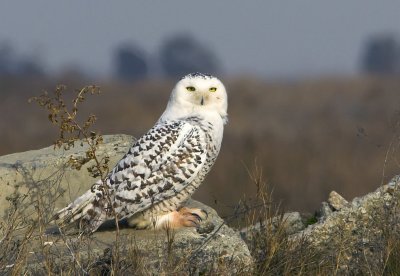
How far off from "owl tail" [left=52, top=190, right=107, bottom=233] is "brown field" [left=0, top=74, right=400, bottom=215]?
27.7 inches

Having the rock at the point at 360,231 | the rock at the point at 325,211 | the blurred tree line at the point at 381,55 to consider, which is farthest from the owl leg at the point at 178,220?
the blurred tree line at the point at 381,55

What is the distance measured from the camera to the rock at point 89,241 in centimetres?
560

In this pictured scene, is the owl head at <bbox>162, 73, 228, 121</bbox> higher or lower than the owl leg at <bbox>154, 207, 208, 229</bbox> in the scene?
higher

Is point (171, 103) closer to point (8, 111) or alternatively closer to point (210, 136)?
point (210, 136)

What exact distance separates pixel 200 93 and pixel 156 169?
66cm

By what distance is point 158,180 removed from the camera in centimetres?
684

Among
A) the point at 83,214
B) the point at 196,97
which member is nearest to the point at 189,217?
the point at 83,214

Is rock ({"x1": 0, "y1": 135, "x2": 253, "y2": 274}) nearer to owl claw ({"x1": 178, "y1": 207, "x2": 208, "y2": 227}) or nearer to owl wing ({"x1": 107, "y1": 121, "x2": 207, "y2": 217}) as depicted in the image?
owl claw ({"x1": 178, "y1": 207, "x2": 208, "y2": 227})

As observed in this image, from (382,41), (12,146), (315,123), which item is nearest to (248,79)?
(315,123)

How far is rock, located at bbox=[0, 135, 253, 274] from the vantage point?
560 cm

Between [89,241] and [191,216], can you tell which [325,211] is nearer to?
[191,216]

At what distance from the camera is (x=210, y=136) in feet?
23.1

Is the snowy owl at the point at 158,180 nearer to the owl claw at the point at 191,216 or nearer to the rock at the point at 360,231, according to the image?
the owl claw at the point at 191,216

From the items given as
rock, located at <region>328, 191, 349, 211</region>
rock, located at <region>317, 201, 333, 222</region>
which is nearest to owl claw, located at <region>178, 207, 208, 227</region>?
rock, located at <region>317, 201, 333, 222</region>
